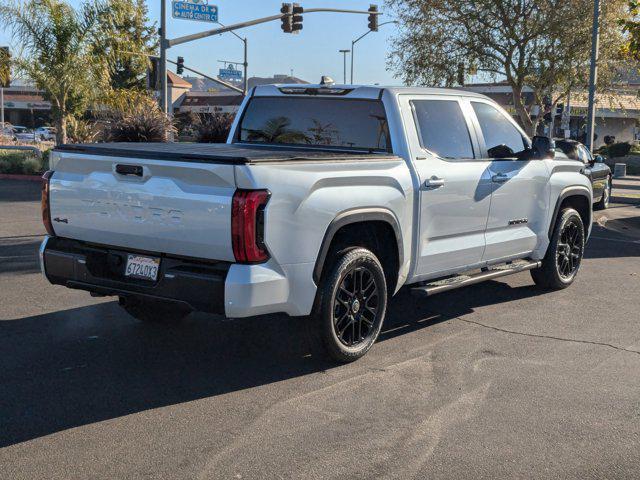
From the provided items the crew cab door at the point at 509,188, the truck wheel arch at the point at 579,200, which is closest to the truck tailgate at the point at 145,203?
the crew cab door at the point at 509,188

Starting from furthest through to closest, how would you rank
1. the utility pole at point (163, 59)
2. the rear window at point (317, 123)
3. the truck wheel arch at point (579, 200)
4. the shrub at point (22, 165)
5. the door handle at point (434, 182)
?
1. the shrub at point (22, 165)
2. the utility pole at point (163, 59)
3. the truck wheel arch at point (579, 200)
4. the rear window at point (317, 123)
5. the door handle at point (434, 182)

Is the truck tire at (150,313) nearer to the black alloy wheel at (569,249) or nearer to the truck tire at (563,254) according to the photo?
the truck tire at (563,254)

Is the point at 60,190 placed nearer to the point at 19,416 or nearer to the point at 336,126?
the point at 19,416

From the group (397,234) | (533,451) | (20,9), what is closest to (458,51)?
(20,9)

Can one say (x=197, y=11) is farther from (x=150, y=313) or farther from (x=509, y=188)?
(x=150, y=313)

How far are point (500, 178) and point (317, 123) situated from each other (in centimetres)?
172

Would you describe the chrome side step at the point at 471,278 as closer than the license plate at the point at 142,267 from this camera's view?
No

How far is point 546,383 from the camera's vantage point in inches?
218

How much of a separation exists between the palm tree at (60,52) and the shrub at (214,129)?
9.10 meters

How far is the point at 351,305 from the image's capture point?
584 cm

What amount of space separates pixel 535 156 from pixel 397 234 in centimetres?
227

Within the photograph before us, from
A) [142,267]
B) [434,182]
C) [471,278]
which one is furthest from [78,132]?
[142,267]

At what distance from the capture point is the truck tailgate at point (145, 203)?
5.00m

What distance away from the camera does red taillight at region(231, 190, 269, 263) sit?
4.91 metres
